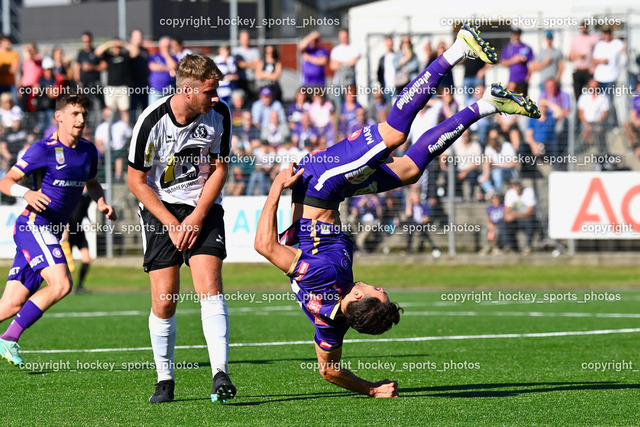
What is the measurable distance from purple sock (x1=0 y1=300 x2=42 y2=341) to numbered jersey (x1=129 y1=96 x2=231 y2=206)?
2.42 m

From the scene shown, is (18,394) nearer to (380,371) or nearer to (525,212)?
(380,371)

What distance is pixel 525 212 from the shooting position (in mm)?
19297

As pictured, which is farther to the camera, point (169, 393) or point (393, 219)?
point (393, 219)

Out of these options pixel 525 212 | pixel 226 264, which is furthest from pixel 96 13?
pixel 525 212

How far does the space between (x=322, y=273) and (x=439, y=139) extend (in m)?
2.09

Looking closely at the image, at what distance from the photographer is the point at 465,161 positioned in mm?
19719

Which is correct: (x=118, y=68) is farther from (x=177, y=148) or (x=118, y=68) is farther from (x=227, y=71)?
(x=177, y=148)

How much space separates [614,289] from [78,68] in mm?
12732

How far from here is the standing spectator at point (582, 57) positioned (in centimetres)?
2048

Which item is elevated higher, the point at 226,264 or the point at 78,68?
the point at 78,68

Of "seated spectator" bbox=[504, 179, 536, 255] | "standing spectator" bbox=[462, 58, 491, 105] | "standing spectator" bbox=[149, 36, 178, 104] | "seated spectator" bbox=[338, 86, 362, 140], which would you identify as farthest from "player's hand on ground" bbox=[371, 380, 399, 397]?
"standing spectator" bbox=[149, 36, 178, 104]

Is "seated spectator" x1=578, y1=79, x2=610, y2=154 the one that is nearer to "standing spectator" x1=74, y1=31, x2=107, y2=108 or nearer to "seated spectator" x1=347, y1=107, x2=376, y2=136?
"seated spectator" x1=347, y1=107, x2=376, y2=136

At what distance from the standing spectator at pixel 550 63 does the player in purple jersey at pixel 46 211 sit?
44.4 feet

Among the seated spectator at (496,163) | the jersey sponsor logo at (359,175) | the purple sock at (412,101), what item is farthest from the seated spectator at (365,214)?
the jersey sponsor logo at (359,175)
